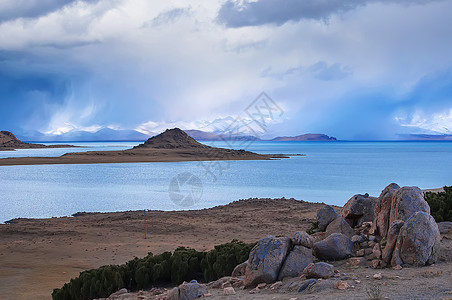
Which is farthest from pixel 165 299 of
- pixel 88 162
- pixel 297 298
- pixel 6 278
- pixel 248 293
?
pixel 88 162

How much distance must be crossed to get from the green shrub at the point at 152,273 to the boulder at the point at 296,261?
8.59ft

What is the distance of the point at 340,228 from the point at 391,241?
2.43 metres

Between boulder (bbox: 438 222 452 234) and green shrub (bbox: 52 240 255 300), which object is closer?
boulder (bbox: 438 222 452 234)

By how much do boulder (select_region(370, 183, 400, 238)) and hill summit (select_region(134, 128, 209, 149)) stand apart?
101351mm

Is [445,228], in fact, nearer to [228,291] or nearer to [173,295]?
[228,291]

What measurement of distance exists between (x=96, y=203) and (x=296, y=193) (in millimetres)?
17291

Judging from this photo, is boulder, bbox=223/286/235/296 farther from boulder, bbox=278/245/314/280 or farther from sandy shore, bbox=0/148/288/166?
sandy shore, bbox=0/148/288/166

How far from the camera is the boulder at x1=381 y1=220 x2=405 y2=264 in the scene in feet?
30.7

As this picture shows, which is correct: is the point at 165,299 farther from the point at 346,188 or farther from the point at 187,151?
the point at 187,151

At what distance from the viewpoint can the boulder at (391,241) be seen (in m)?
9.34

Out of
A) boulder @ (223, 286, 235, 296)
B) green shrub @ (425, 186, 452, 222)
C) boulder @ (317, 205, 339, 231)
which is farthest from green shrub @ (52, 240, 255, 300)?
green shrub @ (425, 186, 452, 222)

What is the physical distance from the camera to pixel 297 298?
7.63m

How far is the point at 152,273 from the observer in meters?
12.4

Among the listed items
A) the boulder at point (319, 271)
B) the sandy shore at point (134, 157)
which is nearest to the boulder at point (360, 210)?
the boulder at point (319, 271)
